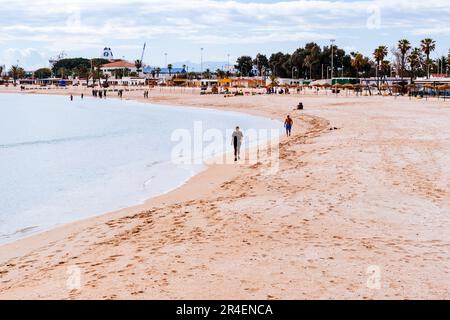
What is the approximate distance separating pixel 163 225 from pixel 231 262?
404 centimetres

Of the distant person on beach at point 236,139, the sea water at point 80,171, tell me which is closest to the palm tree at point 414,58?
the sea water at point 80,171

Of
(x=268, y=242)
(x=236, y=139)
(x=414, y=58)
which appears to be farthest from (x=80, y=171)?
(x=414, y=58)

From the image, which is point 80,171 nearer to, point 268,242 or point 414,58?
point 268,242

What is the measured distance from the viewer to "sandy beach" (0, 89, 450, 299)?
8195 mm

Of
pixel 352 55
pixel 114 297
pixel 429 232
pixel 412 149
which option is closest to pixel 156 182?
pixel 412 149

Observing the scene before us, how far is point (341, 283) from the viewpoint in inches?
322

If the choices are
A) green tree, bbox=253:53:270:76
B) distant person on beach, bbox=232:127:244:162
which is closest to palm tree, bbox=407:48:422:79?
green tree, bbox=253:53:270:76

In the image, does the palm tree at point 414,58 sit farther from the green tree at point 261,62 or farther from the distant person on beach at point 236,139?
the distant person on beach at point 236,139

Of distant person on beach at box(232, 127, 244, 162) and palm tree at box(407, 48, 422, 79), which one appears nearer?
distant person on beach at box(232, 127, 244, 162)

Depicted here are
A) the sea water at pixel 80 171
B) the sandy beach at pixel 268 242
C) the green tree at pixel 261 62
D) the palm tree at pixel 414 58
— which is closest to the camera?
the sandy beach at pixel 268 242

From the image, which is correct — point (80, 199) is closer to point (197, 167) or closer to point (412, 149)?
point (197, 167)

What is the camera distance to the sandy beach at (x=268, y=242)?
820cm

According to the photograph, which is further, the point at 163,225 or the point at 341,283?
the point at 163,225

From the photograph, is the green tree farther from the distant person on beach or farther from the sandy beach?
the sandy beach
